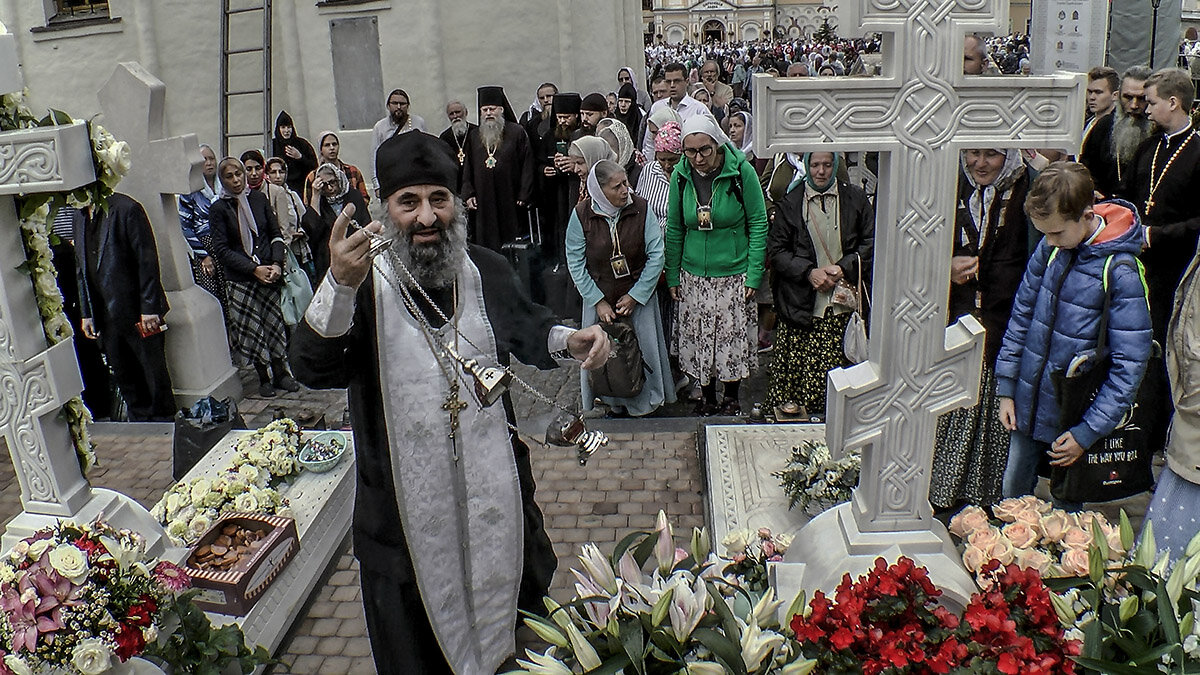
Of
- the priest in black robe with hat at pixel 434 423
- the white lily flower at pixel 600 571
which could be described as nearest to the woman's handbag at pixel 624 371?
the priest in black robe with hat at pixel 434 423

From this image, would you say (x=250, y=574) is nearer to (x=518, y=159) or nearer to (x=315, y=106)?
(x=518, y=159)

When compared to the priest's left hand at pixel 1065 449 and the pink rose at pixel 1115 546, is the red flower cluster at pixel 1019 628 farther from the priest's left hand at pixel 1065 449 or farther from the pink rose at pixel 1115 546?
the priest's left hand at pixel 1065 449

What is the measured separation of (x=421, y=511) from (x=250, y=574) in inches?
46.5

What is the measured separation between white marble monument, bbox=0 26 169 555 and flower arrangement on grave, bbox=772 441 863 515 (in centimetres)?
288

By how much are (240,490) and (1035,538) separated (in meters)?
3.54

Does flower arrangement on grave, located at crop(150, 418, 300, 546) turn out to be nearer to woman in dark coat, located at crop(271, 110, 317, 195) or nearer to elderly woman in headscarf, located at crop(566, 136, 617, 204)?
elderly woman in headscarf, located at crop(566, 136, 617, 204)

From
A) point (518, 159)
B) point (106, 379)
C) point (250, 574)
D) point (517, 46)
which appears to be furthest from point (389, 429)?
point (517, 46)

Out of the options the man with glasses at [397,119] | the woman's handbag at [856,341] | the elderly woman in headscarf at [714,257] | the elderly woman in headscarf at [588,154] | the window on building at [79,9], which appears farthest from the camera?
the window on building at [79,9]

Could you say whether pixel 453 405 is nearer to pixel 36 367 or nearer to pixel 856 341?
pixel 36 367

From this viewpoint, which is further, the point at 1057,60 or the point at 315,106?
the point at 315,106

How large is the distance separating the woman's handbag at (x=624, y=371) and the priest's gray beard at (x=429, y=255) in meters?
3.02

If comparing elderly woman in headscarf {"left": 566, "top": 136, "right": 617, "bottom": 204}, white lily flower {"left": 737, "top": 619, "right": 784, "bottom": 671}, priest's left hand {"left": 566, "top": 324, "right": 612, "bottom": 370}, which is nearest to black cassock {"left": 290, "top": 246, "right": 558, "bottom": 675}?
priest's left hand {"left": 566, "top": 324, "right": 612, "bottom": 370}

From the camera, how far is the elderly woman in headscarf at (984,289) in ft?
14.7

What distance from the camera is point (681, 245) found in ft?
20.6
